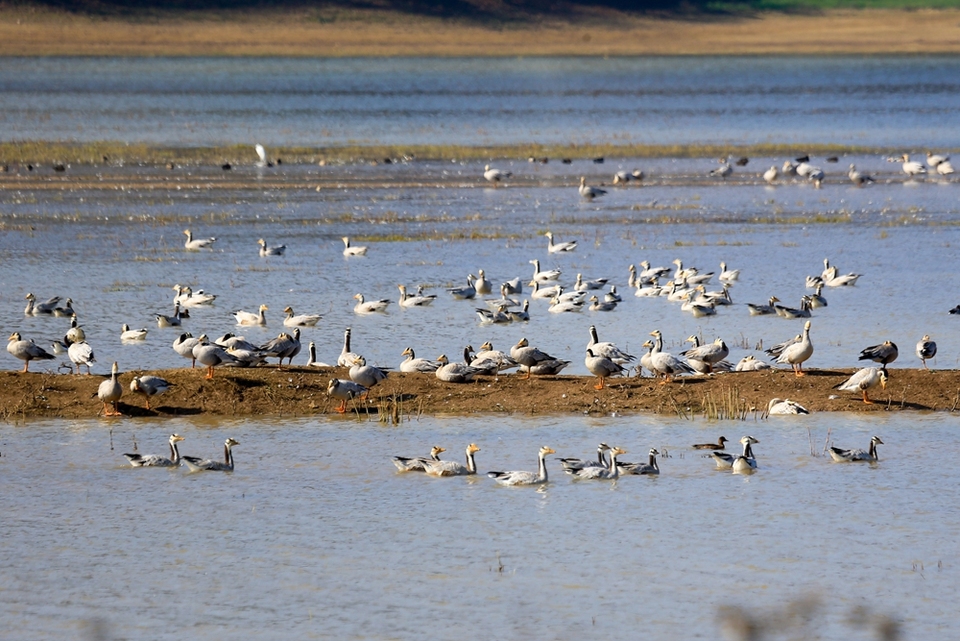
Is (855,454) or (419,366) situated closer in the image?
(855,454)

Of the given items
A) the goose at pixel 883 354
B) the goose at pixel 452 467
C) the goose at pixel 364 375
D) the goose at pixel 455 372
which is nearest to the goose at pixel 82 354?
the goose at pixel 364 375

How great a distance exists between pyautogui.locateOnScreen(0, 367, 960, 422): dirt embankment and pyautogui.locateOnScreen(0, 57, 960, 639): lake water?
36cm

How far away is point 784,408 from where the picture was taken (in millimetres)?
18156

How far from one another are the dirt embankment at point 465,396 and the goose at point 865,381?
14cm

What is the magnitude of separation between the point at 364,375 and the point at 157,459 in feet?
10.3

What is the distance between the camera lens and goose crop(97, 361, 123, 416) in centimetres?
1788

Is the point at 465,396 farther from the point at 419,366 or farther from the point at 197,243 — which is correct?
the point at 197,243

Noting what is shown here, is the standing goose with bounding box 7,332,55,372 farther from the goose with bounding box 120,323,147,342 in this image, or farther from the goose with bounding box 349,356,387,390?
the goose with bounding box 349,356,387,390

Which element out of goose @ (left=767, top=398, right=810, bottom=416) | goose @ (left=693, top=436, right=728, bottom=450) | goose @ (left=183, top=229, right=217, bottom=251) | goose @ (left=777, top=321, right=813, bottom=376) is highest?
goose @ (left=777, top=321, right=813, bottom=376)

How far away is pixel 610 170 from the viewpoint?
162 ft

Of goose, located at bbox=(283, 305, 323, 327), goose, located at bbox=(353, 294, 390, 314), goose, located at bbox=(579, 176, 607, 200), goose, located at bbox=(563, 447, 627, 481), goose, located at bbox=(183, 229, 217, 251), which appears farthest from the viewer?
goose, located at bbox=(579, 176, 607, 200)

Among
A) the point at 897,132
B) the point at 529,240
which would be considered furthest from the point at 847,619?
the point at 897,132

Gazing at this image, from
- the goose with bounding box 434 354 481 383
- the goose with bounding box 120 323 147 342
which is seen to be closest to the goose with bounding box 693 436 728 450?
the goose with bounding box 434 354 481 383

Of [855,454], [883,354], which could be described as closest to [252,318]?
[883,354]
